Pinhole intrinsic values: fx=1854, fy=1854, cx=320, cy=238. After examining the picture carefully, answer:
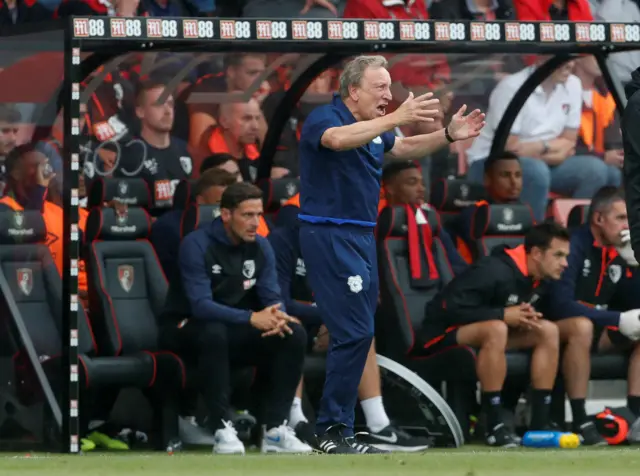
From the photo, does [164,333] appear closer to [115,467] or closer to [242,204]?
[242,204]

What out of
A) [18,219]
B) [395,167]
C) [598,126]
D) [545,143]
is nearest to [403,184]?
[395,167]

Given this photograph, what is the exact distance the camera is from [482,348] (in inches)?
471

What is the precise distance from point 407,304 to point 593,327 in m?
1.26

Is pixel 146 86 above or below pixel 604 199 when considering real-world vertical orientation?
above

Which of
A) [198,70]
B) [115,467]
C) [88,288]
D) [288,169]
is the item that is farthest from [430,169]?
[115,467]

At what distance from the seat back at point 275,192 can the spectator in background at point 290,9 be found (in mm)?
2393

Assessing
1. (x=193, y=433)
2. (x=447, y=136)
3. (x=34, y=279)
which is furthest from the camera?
(x=193, y=433)

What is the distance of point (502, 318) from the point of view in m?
12.0

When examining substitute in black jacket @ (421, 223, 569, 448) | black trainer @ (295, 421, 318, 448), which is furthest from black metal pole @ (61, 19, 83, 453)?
substitute in black jacket @ (421, 223, 569, 448)

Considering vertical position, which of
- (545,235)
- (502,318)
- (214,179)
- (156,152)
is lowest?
(502,318)

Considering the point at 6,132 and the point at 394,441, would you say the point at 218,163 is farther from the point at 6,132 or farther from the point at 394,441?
the point at 394,441

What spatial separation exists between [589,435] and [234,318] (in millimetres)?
2504

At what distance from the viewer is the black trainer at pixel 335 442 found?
31.2 ft

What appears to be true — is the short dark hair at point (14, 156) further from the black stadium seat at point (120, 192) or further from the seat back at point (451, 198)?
the seat back at point (451, 198)
